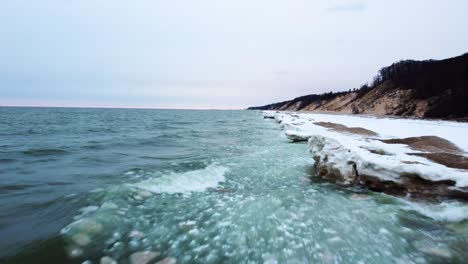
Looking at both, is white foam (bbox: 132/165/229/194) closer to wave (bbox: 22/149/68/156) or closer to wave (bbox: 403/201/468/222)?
wave (bbox: 403/201/468/222)

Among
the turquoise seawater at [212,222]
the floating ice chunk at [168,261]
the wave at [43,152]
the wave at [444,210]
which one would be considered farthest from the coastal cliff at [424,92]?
the wave at [43,152]

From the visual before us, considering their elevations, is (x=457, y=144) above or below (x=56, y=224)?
above

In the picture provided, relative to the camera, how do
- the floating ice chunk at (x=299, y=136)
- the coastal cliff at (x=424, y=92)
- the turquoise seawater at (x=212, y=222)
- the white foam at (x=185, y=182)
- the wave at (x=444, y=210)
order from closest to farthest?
the turquoise seawater at (x=212, y=222) < the wave at (x=444, y=210) < the white foam at (x=185, y=182) < the floating ice chunk at (x=299, y=136) < the coastal cliff at (x=424, y=92)

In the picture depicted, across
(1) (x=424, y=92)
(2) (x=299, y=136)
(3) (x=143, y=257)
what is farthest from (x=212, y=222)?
(1) (x=424, y=92)

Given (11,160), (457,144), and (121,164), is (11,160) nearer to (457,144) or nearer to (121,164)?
(121,164)

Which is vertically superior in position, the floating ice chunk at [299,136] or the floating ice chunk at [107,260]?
the floating ice chunk at [299,136]

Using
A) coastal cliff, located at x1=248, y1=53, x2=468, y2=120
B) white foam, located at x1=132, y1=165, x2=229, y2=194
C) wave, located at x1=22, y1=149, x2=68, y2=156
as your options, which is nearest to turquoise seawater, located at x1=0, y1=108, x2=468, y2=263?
white foam, located at x1=132, y1=165, x2=229, y2=194

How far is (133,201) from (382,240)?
477 cm

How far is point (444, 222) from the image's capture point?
15.1 ft

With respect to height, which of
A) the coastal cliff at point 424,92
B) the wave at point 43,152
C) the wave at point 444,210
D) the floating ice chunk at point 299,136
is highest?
the coastal cliff at point 424,92

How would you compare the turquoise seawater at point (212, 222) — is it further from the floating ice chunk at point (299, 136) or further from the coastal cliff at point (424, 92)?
the coastal cliff at point (424, 92)

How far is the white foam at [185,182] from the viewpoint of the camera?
6.73 metres

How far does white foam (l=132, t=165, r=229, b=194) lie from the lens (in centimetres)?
673

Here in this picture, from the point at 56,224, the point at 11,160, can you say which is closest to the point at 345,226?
the point at 56,224
